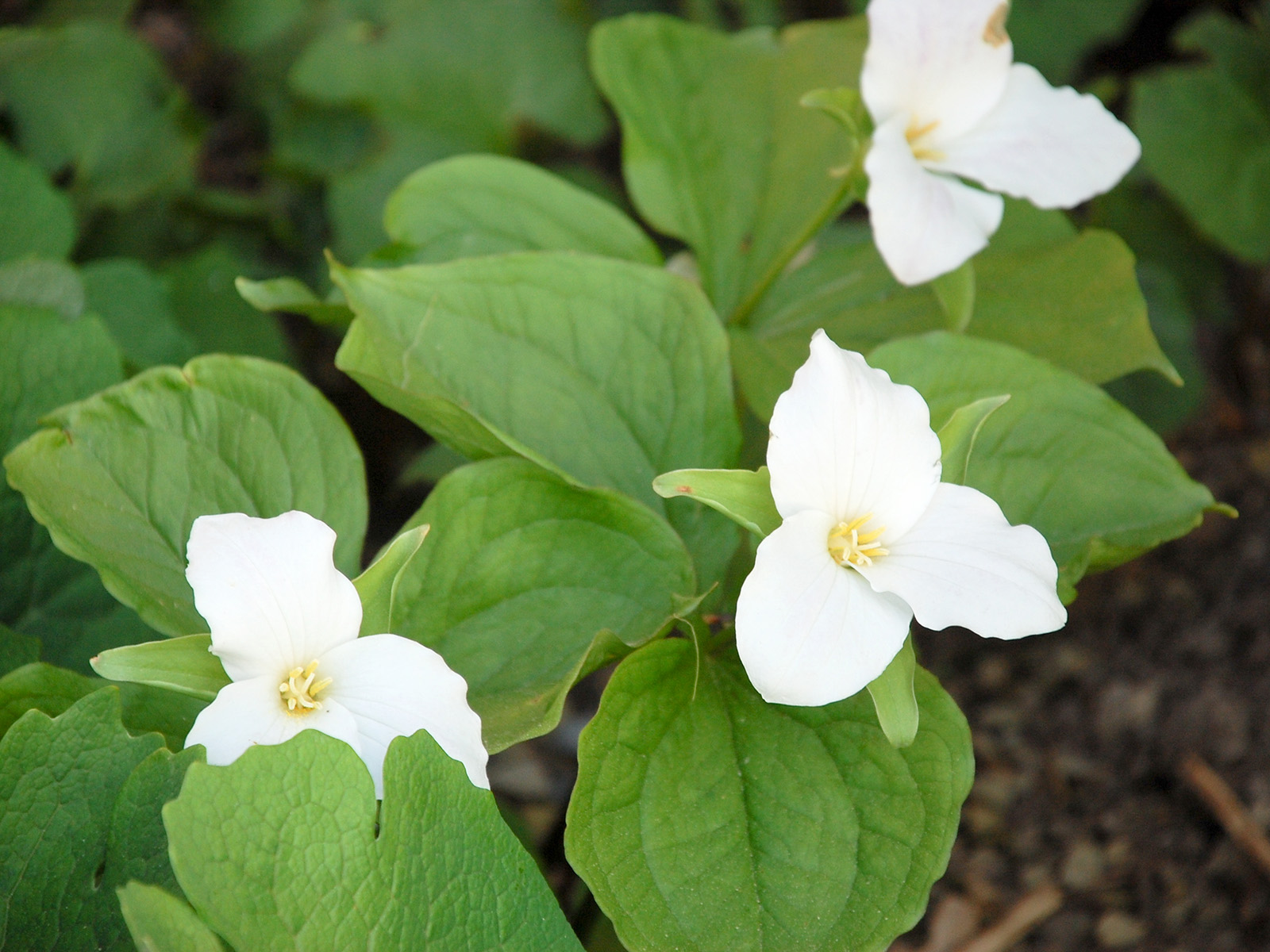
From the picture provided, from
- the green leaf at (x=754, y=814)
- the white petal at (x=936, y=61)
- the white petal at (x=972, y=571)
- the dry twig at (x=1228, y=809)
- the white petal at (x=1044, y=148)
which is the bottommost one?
the dry twig at (x=1228, y=809)

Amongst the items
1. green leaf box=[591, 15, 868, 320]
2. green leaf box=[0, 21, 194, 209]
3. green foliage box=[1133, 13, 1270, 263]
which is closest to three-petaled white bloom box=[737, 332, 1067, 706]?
green leaf box=[591, 15, 868, 320]

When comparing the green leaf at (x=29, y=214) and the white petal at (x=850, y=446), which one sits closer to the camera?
the white petal at (x=850, y=446)

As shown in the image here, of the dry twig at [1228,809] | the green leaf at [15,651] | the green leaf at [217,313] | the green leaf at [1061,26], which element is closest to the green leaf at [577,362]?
the green leaf at [15,651]

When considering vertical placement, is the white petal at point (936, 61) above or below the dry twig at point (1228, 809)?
above

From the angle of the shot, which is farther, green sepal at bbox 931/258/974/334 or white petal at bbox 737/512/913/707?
green sepal at bbox 931/258/974/334

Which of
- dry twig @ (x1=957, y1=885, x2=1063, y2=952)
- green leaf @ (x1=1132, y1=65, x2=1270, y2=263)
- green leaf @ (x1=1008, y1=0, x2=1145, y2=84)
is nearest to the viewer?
dry twig @ (x1=957, y1=885, x2=1063, y2=952)

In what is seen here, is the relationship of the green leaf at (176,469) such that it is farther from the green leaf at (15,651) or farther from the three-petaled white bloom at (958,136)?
the three-petaled white bloom at (958,136)

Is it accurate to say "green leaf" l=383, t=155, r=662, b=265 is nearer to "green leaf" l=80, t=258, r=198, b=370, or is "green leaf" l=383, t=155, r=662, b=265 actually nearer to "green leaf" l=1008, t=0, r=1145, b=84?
"green leaf" l=80, t=258, r=198, b=370
